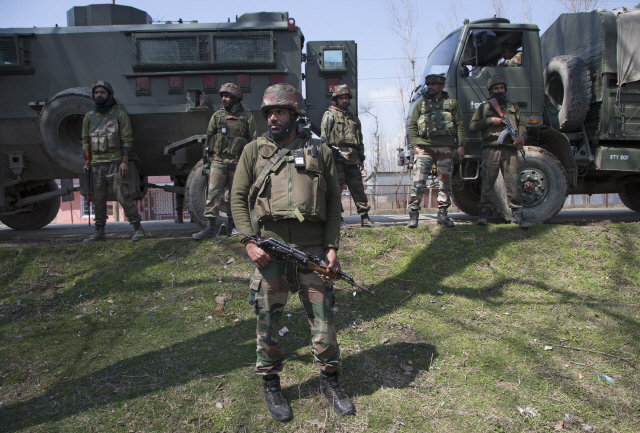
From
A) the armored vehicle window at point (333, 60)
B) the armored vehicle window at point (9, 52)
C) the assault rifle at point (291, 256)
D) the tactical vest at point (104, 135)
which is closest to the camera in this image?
the assault rifle at point (291, 256)

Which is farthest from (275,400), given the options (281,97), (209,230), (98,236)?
(98,236)

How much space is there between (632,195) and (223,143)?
7.66m

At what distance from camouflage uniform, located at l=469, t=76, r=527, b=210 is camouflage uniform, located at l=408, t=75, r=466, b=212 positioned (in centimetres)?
39

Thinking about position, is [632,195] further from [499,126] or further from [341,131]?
[341,131]

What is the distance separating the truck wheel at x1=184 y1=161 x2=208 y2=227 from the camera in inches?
241

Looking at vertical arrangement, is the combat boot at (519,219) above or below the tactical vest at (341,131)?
below

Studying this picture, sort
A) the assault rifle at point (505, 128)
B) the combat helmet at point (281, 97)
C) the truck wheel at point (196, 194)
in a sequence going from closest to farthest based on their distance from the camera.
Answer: the combat helmet at point (281, 97), the assault rifle at point (505, 128), the truck wheel at point (196, 194)

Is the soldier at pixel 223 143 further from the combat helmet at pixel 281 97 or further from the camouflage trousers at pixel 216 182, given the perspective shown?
the combat helmet at pixel 281 97

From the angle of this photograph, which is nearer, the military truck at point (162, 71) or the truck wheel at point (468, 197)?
the military truck at point (162, 71)

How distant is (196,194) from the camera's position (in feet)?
20.2

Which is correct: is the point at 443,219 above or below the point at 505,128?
below

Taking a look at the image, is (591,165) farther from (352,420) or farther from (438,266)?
(352,420)

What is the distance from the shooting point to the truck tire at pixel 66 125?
608 centimetres

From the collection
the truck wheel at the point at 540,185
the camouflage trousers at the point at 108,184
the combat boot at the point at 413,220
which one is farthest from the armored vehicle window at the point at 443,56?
the camouflage trousers at the point at 108,184
